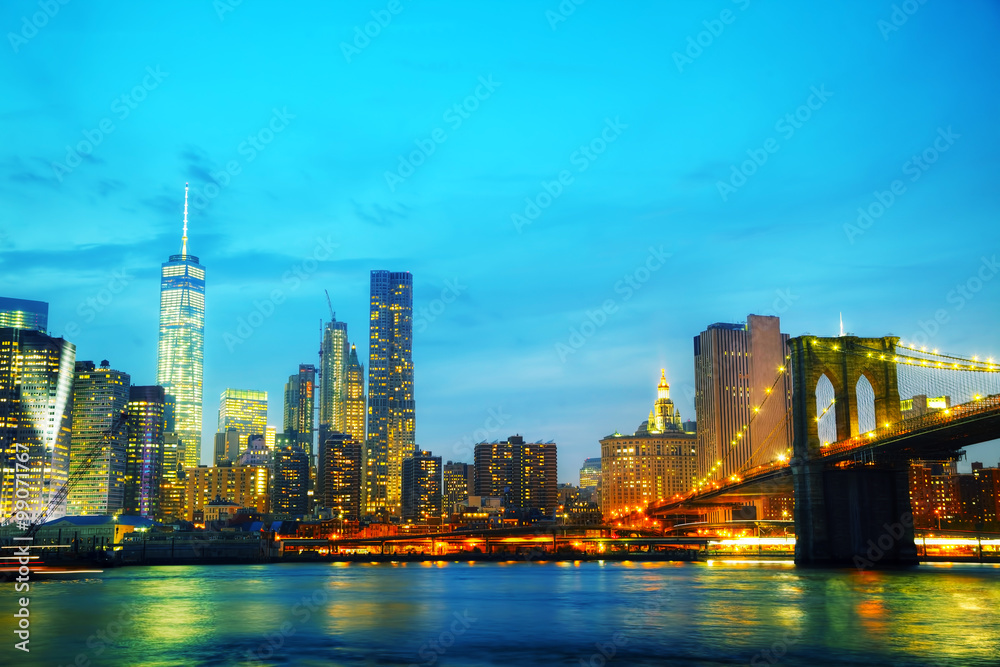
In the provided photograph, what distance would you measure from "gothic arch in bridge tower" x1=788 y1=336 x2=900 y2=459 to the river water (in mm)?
16626

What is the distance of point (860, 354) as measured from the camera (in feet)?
313

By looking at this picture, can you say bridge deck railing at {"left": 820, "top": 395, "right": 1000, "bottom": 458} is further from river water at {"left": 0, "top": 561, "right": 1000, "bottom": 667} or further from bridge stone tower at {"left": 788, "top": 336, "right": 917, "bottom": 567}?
river water at {"left": 0, "top": 561, "right": 1000, "bottom": 667}

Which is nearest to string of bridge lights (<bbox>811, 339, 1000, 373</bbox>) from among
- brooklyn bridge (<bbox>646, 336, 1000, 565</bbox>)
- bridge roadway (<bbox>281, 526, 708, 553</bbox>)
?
brooklyn bridge (<bbox>646, 336, 1000, 565</bbox>)

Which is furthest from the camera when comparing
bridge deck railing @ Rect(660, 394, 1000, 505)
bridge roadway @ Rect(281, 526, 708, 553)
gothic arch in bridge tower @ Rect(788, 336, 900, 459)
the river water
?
bridge roadway @ Rect(281, 526, 708, 553)

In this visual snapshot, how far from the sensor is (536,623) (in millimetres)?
52406

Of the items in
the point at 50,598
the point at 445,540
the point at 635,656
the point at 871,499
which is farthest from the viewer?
the point at 445,540

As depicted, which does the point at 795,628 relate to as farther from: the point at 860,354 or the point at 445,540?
the point at 445,540

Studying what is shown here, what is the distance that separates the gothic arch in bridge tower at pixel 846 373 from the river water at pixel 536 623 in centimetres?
1663

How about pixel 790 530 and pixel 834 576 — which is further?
pixel 790 530

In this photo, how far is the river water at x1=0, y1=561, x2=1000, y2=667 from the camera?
1576 inches

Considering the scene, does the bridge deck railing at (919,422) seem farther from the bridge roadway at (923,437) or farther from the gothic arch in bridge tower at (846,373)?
the gothic arch in bridge tower at (846,373)

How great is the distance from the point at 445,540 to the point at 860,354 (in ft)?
348

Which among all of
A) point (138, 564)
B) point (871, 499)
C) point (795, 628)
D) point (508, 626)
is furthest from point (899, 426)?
point (138, 564)

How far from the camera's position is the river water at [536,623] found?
40031mm
